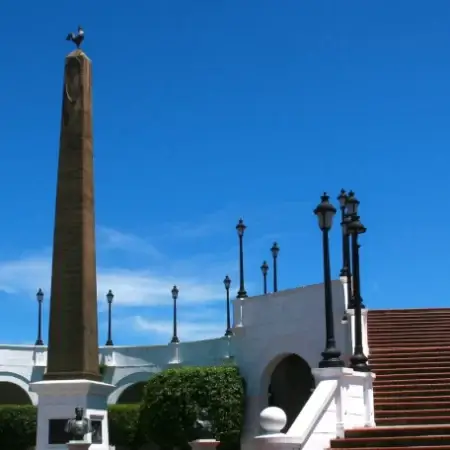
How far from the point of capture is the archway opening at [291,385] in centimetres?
3341

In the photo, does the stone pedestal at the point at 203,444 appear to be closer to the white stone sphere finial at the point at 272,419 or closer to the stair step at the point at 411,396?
the stair step at the point at 411,396

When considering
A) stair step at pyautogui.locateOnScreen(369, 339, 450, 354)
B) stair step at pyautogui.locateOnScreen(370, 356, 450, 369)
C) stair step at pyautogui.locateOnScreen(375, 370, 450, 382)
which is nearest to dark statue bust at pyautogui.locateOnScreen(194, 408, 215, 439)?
stair step at pyautogui.locateOnScreen(369, 339, 450, 354)

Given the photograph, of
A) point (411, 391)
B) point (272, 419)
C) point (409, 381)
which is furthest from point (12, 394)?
point (272, 419)

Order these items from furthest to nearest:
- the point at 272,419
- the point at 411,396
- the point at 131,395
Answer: the point at 131,395, the point at 411,396, the point at 272,419

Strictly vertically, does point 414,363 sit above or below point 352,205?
below

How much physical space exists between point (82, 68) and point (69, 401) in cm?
744

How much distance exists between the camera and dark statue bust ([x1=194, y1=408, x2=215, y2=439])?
28812mm

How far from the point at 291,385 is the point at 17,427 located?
498 inches

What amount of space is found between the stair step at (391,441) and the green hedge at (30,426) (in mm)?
23807

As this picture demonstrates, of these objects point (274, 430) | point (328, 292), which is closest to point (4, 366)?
point (328, 292)

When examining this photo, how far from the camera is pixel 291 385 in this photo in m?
33.9

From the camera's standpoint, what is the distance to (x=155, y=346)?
145 feet

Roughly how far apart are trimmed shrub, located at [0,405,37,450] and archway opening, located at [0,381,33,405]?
7.48 meters

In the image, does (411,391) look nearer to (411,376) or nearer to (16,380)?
(411,376)
